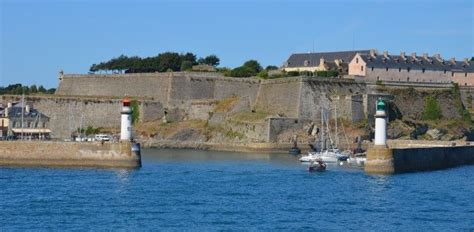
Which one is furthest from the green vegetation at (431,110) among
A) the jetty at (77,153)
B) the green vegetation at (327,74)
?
the jetty at (77,153)

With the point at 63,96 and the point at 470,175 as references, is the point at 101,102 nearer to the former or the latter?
the point at 63,96

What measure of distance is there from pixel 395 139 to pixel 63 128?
2094cm

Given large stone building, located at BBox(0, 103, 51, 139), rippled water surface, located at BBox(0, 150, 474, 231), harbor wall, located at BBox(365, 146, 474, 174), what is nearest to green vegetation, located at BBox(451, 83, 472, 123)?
harbor wall, located at BBox(365, 146, 474, 174)

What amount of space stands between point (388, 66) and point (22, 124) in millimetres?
23698

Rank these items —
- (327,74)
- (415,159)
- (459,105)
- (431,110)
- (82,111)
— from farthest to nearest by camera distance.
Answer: (82,111)
(327,74)
(459,105)
(431,110)
(415,159)

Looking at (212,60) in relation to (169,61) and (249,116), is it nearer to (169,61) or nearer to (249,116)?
(169,61)

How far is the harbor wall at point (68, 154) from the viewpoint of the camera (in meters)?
35.9

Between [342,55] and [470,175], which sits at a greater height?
[342,55]

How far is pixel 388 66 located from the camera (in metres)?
61.8

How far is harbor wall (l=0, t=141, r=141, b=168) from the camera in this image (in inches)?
1414

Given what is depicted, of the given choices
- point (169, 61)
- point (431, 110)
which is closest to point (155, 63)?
point (169, 61)

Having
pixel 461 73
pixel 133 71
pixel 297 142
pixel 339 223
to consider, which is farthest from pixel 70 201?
pixel 133 71

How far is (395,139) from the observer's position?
53719 mm

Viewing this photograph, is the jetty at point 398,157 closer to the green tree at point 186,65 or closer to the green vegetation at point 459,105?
the green vegetation at point 459,105
